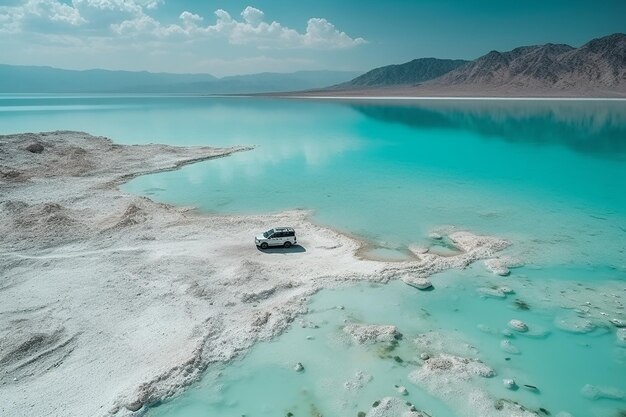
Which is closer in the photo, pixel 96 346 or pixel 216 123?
pixel 96 346

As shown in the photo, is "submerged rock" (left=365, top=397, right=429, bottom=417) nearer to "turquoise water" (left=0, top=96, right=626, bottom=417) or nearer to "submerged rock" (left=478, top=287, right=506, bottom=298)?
"turquoise water" (left=0, top=96, right=626, bottom=417)

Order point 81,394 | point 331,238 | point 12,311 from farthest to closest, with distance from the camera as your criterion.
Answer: point 331,238 < point 12,311 < point 81,394

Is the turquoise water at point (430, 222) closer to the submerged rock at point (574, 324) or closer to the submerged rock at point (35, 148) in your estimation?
the submerged rock at point (574, 324)

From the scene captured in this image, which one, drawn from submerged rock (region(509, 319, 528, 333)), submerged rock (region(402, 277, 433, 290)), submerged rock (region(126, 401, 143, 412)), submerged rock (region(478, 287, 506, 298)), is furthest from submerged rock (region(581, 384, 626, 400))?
submerged rock (region(126, 401, 143, 412))

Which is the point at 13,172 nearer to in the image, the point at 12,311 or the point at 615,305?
the point at 12,311

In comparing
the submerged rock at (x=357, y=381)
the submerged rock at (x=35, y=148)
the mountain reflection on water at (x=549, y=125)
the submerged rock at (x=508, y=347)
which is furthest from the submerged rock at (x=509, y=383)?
the submerged rock at (x=35, y=148)

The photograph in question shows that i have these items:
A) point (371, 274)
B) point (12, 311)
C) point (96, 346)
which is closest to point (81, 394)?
point (96, 346)

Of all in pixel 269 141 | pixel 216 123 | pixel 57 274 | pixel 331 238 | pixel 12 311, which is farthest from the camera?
pixel 216 123
